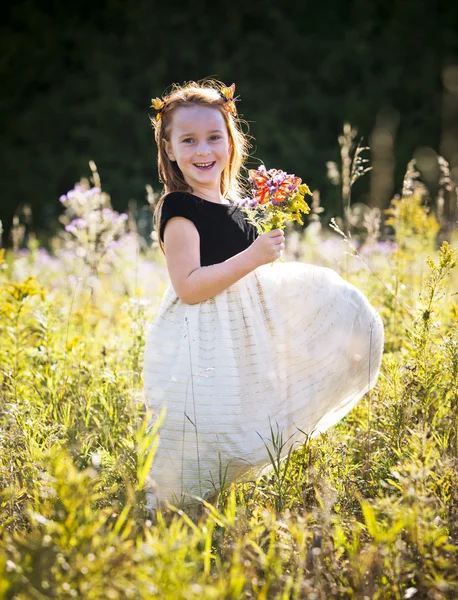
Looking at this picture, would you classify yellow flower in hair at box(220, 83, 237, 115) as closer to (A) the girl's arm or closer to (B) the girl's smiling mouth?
(B) the girl's smiling mouth

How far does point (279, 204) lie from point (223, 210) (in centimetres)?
33

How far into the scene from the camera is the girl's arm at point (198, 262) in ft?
6.26

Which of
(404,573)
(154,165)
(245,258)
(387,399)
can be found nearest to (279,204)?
(245,258)

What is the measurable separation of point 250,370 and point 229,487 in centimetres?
39

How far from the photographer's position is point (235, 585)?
45.8 inches

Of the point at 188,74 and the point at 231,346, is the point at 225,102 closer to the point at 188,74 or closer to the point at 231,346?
the point at 231,346

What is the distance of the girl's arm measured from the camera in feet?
6.26

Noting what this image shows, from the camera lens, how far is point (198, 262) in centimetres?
201

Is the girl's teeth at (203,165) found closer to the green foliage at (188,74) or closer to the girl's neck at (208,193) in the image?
the girl's neck at (208,193)

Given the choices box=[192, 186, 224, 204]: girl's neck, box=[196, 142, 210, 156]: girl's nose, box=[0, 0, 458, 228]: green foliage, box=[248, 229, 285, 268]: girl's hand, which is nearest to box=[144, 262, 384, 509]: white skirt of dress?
box=[248, 229, 285, 268]: girl's hand

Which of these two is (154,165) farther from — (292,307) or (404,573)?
(404,573)

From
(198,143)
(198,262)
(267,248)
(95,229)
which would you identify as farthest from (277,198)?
(95,229)

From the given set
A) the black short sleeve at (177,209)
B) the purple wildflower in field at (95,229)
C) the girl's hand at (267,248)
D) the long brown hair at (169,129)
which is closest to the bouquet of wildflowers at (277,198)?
the girl's hand at (267,248)

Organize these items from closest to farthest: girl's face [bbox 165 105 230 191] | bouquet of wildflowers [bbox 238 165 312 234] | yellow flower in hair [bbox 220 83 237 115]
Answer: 1. bouquet of wildflowers [bbox 238 165 312 234]
2. girl's face [bbox 165 105 230 191]
3. yellow flower in hair [bbox 220 83 237 115]
